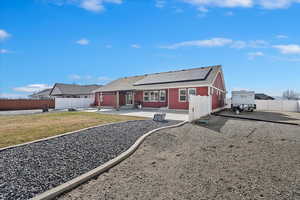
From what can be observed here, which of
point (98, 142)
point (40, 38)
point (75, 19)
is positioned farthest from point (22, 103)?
point (98, 142)

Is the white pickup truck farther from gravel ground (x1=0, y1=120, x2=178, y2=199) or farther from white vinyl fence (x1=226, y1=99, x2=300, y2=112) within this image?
gravel ground (x1=0, y1=120, x2=178, y2=199)

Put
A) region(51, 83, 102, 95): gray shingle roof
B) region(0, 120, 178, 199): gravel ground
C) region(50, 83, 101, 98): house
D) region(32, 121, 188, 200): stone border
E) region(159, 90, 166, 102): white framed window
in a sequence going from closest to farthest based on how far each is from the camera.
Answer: region(32, 121, 188, 200): stone border, region(0, 120, 178, 199): gravel ground, region(159, 90, 166, 102): white framed window, region(50, 83, 101, 98): house, region(51, 83, 102, 95): gray shingle roof

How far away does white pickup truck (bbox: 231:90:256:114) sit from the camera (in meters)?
17.5

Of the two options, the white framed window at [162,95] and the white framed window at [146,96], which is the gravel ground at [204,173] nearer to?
the white framed window at [162,95]

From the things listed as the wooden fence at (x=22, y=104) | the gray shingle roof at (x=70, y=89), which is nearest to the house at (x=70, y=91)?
the gray shingle roof at (x=70, y=89)

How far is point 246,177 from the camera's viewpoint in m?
3.26

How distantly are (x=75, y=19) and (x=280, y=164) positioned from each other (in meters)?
12.8

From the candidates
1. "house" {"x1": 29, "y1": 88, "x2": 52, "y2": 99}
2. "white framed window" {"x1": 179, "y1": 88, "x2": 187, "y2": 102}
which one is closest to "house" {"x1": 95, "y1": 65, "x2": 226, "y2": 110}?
"white framed window" {"x1": 179, "y1": 88, "x2": 187, "y2": 102}

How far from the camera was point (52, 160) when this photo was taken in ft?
12.6

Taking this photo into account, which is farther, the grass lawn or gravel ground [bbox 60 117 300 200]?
the grass lawn

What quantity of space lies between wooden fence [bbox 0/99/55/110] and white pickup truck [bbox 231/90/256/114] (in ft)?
86.6

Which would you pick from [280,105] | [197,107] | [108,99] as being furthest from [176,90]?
[280,105]

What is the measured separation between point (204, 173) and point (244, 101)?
17326mm

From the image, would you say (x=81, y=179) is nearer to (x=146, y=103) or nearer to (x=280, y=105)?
(x=146, y=103)
